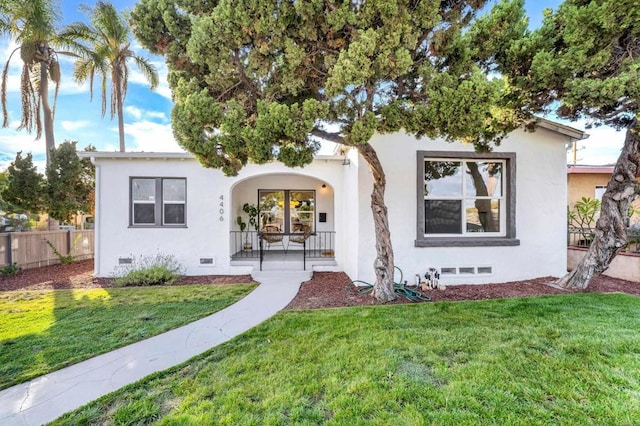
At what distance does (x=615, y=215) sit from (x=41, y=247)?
619 inches

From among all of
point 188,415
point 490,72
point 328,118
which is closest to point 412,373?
point 188,415

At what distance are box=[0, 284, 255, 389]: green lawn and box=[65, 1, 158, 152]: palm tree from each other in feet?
33.6

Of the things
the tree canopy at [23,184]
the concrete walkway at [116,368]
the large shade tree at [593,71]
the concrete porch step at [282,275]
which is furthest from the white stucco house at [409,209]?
the tree canopy at [23,184]

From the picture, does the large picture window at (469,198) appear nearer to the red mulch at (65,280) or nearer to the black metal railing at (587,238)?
the black metal railing at (587,238)

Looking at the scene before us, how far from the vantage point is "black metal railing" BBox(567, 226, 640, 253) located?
7101mm

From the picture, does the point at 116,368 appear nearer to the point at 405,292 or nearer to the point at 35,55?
the point at 405,292

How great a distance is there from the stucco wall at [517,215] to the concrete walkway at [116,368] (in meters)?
3.24

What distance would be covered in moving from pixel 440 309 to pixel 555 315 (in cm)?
170

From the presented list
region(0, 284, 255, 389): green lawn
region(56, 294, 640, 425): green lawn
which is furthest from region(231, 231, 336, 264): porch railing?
region(56, 294, 640, 425): green lawn

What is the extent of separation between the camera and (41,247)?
9641 millimetres

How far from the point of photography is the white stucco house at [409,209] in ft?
22.1

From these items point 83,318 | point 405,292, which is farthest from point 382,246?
point 83,318

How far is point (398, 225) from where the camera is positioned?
6.73 m

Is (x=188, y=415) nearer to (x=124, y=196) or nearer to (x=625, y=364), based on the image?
(x=625, y=364)
